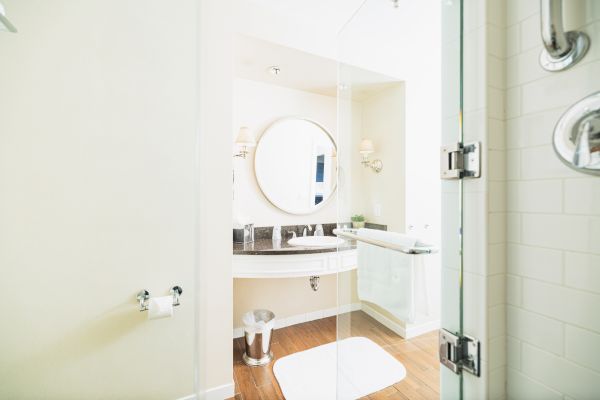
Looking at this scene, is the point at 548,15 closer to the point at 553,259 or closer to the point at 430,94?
the point at 430,94

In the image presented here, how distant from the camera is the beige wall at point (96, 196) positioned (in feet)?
3.48

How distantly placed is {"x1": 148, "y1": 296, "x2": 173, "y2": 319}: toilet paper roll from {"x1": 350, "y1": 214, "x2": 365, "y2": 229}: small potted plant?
3.33 feet

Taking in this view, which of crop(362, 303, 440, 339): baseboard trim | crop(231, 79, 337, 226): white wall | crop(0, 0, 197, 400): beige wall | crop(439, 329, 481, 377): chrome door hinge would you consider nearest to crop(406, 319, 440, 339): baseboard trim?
crop(362, 303, 440, 339): baseboard trim

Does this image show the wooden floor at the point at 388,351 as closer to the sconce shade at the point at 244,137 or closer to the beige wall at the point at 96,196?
the beige wall at the point at 96,196

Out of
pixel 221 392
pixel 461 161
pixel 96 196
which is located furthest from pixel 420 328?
pixel 96 196

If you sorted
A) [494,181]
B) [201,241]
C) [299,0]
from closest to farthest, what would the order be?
[494,181] → [201,241] → [299,0]

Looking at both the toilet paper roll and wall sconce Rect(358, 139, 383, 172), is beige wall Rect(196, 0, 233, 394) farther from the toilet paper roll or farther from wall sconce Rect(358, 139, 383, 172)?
wall sconce Rect(358, 139, 383, 172)

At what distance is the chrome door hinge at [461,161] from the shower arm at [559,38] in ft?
0.76

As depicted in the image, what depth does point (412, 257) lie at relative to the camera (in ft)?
3.11

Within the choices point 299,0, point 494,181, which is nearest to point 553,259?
point 494,181

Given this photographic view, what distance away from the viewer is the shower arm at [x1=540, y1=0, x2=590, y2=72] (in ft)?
1.70

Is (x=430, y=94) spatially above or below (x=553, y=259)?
above

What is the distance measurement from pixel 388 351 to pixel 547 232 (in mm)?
809

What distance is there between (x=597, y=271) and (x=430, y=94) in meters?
0.66
